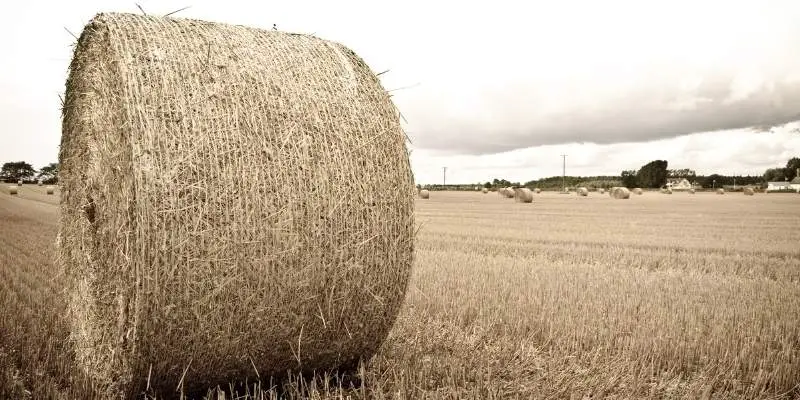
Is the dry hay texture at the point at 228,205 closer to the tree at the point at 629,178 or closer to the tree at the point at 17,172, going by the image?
the tree at the point at 17,172

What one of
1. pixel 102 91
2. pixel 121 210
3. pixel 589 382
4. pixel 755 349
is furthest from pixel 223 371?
pixel 755 349

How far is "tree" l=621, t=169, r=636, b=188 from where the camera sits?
322ft

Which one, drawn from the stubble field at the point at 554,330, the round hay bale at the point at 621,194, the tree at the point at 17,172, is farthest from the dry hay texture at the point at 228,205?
the tree at the point at 17,172

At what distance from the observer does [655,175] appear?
95750 millimetres

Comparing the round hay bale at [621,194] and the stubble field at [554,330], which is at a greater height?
the round hay bale at [621,194]

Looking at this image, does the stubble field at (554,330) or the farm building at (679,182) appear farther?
the farm building at (679,182)

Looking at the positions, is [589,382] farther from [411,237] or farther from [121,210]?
[121,210]

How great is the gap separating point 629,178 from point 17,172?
8872 cm

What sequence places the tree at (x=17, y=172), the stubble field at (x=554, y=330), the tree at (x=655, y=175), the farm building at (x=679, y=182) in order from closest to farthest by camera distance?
1. the stubble field at (x=554, y=330)
2. the tree at (x=17, y=172)
3. the tree at (x=655, y=175)
4. the farm building at (x=679, y=182)

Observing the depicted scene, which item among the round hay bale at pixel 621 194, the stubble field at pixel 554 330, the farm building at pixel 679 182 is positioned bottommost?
the stubble field at pixel 554 330

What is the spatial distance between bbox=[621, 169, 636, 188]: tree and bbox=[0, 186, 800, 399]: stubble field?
92.4 metres

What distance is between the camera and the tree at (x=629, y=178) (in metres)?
98.2

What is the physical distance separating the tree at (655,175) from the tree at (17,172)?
87355 millimetres

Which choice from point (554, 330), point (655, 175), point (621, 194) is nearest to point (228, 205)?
point (554, 330)
